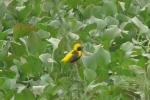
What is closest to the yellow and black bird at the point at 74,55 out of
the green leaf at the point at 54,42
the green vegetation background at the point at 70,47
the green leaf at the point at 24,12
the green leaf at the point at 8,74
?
the green vegetation background at the point at 70,47

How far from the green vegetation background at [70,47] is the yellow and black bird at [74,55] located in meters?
0.05

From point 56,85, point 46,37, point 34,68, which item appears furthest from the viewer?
point 46,37

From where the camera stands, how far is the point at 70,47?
357cm

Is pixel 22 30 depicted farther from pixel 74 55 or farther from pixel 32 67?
pixel 74 55

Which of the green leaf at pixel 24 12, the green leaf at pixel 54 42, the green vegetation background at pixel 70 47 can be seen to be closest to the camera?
the green vegetation background at pixel 70 47

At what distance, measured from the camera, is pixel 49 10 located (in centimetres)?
449

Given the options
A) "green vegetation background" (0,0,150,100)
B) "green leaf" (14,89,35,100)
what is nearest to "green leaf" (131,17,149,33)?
"green vegetation background" (0,0,150,100)

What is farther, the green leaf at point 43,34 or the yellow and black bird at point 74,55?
the green leaf at point 43,34

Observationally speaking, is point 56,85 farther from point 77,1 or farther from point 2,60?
point 77,1

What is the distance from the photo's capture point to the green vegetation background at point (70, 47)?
3189 millimetres

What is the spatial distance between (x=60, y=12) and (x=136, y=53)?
3.21 ft

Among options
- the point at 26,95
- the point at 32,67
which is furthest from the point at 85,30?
the point at 26,95

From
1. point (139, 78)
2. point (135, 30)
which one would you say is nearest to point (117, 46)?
point (135, 30)

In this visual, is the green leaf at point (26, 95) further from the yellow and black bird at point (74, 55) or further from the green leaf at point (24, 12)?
the green leaf at point (24, 12)
